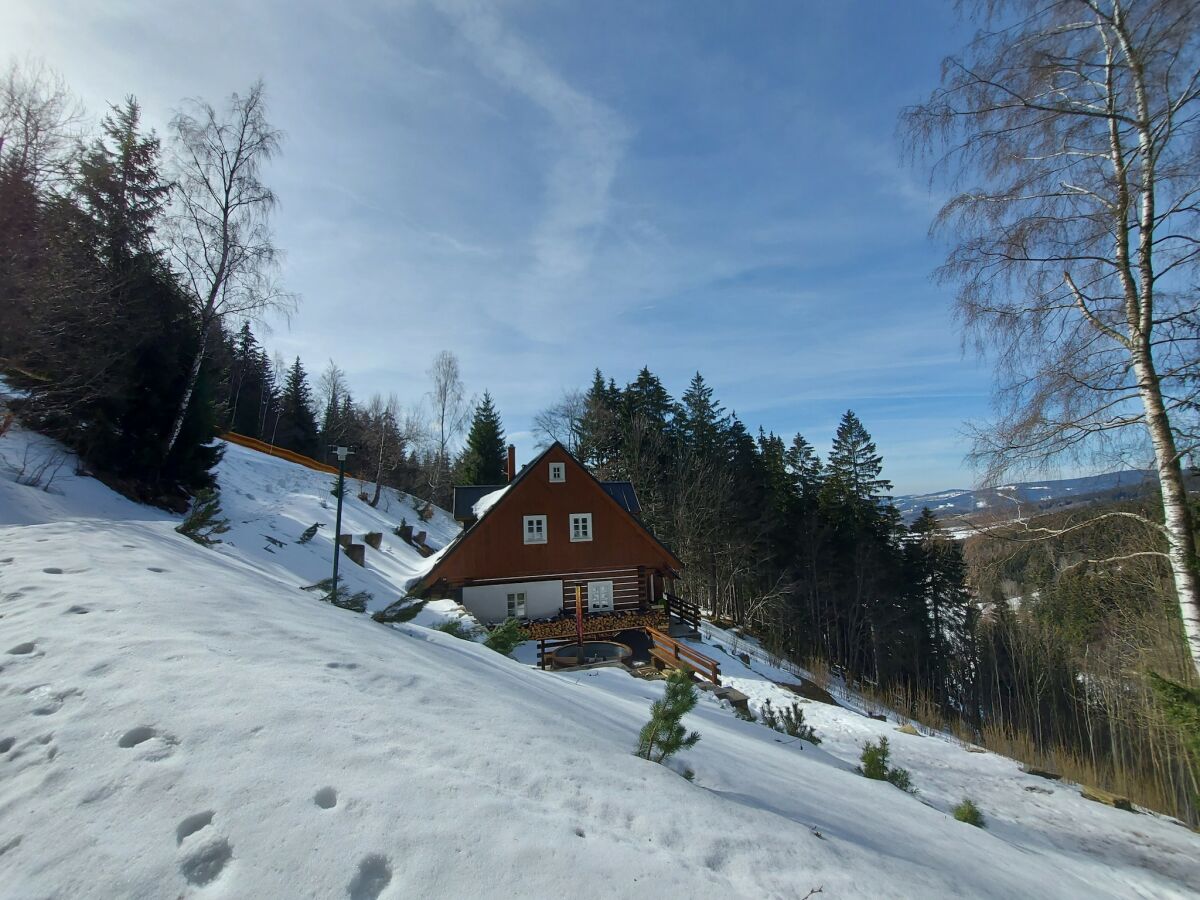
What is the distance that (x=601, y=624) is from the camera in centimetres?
1798

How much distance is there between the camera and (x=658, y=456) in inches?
1312

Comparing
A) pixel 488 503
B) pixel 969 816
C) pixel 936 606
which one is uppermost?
pixel 488 503

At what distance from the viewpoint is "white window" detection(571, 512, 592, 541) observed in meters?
19.5

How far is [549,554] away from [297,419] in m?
41.9

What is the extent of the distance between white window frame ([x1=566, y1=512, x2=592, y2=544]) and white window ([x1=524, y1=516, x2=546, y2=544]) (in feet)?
3.32

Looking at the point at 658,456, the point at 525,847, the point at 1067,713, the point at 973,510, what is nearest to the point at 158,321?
the point at 525,847

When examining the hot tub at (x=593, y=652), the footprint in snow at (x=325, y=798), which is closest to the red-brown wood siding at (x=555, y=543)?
the hot tub at (x=593, y=652)

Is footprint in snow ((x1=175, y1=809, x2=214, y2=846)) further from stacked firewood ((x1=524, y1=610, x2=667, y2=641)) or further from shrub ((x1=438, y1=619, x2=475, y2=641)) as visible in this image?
stacked firewood ((x1=524, y1=610, x2=667, y2=641))

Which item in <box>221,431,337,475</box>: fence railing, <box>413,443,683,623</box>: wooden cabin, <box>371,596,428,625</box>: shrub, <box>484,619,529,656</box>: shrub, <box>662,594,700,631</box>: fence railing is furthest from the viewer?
<box>221,431,337,475</box>: fence railing

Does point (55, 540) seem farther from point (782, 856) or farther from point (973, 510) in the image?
point (973, 510)

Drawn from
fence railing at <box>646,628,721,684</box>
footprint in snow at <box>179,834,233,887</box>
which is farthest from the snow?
footprint in snow at <box>179,834,233,887</box>

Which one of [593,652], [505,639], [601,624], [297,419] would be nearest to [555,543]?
[601,624]

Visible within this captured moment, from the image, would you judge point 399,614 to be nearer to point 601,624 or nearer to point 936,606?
point 601,624

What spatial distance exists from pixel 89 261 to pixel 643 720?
15.6 metres
